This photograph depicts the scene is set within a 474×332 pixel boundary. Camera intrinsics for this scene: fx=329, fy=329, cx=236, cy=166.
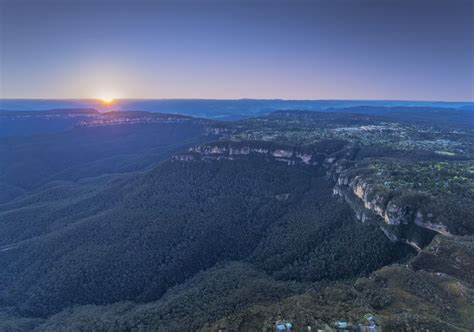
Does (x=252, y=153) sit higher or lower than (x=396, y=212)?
higher

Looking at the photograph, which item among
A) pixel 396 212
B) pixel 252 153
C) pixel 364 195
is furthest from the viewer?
pixel 252 153

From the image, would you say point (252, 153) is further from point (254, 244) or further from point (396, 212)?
point (396, 212)

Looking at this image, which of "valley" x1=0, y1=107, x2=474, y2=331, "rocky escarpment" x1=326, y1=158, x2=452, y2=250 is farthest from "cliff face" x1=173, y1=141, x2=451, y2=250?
"valley" x1=0, y1=107, x2=474, y2=331

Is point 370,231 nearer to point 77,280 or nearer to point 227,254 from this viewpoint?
point 227,254

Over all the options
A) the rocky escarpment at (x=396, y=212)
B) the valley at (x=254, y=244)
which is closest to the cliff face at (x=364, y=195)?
the rocky escarpment at (x=396, y=212)

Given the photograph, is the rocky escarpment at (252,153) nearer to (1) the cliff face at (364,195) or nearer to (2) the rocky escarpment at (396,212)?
(1) the cliff face at (364,195)

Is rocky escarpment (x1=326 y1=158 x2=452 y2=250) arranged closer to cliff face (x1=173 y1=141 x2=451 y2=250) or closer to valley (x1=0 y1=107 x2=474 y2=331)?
cliff face (x1=173 y1=141 x2=451 y2=250)

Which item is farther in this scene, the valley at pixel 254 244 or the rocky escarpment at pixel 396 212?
the rocky escarpment at pixel 396 212

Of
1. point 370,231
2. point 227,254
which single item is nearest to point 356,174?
point 370,231

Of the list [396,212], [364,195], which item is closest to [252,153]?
[364,195]
